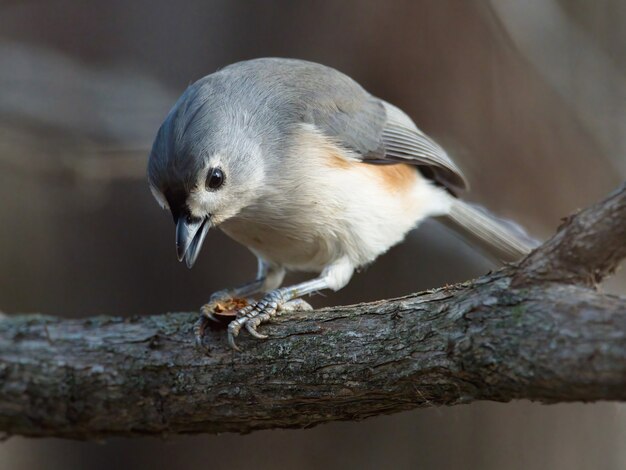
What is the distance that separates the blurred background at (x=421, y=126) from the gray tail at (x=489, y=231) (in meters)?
0.59

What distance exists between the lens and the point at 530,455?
4250 millimetres

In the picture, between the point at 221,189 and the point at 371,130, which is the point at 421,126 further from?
the point at 221,189

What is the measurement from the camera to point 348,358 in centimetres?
213

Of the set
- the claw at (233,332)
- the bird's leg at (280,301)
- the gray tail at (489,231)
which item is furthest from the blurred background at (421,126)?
the claw at (233,332)

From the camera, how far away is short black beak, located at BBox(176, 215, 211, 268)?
247cm

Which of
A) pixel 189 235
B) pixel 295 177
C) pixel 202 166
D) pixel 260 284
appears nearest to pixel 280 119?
pixel 295 177

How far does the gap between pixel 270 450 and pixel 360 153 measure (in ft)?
6.77

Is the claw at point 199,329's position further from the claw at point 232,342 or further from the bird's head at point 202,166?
the bird's head at point 202,166

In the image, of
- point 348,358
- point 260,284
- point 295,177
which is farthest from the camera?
point 260,284

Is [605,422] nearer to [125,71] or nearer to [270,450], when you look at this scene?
[270,450]

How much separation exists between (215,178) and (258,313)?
50cm

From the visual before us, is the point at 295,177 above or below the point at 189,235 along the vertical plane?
above

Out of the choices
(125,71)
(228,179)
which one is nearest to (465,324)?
(228,179)

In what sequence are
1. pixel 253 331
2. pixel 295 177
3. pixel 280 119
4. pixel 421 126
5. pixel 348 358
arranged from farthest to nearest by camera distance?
pixel 421 126 → pixel 280 119 → pixel 295 177 → pixel 253 331 → pixel 348 358
